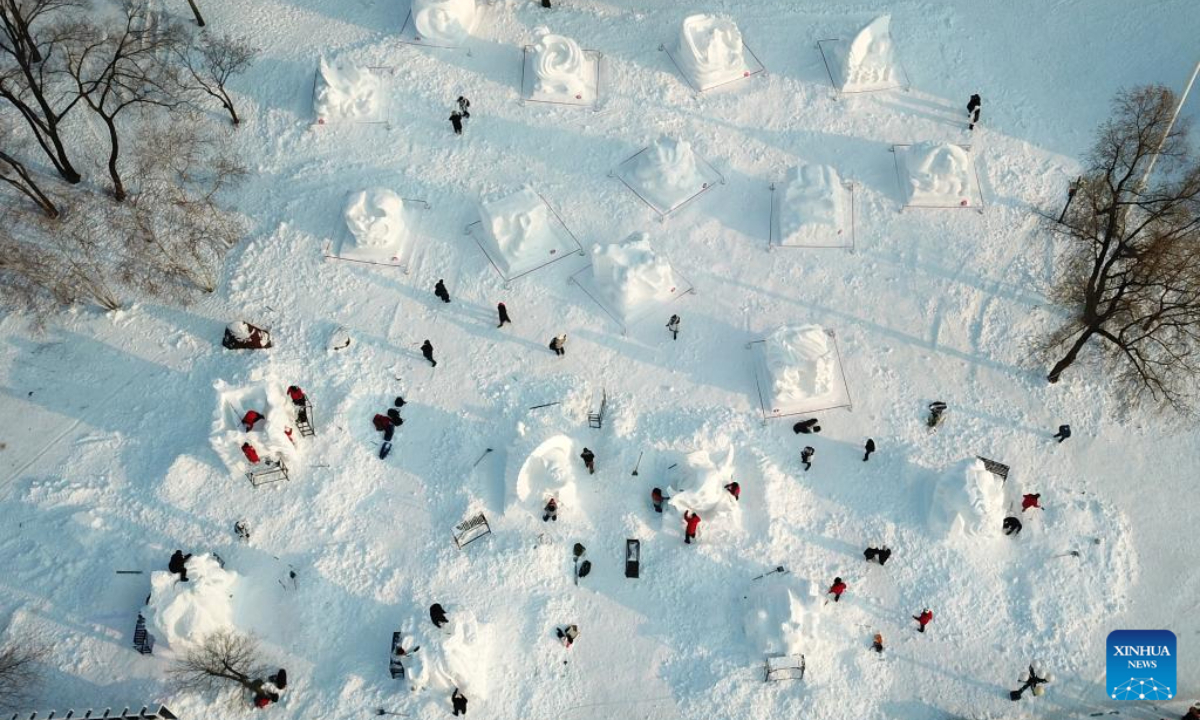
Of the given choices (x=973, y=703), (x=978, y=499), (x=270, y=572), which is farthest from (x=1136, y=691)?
(x=270, y=572)

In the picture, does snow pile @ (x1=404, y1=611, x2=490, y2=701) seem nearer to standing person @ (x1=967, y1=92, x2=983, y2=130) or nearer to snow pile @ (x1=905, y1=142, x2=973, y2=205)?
snow pile @ (x1=905, y1=142, x2=973, y2=205)

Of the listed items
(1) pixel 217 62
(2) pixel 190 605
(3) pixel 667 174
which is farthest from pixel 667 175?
(2) pixel 190 605

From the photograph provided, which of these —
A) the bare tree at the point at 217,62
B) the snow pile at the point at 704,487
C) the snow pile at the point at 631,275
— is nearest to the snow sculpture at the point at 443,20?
the bare tree at the point at 217,62

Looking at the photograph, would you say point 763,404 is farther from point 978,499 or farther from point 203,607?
point 203,607

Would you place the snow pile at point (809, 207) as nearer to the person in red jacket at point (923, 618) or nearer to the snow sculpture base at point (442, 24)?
the person in red jacket at point (923, 618)

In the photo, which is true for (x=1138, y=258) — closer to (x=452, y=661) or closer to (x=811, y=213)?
(x=811, y=213)

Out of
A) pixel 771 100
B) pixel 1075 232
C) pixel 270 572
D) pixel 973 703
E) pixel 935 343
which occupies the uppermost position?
pixel 771 100
